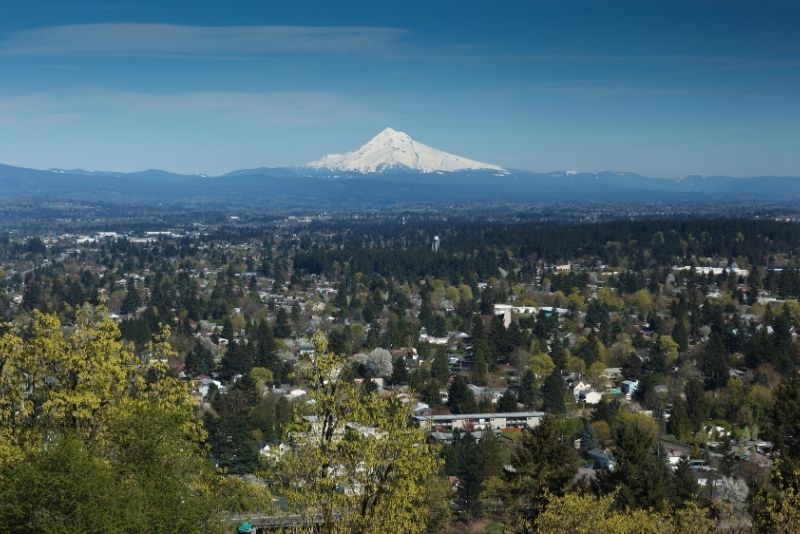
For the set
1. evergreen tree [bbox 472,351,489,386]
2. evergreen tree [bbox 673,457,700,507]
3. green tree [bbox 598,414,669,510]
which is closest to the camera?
green tree [bbox 598,414,669,510]

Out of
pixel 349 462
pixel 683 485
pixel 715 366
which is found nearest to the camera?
pixel 349 462

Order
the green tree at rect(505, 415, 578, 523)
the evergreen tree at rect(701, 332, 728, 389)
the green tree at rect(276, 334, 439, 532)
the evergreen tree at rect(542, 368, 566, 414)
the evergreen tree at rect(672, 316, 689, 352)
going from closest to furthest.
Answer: the green tree at rect(276, 334, 439, 532), the green tree at rect(505, 415, 578, 523), the evergreen tree at rect(542, 368, 566, 414), the evergreen tree at rect(701, 332, 728, 389), the evergreen tree at rect(672, 316, 689, 352)

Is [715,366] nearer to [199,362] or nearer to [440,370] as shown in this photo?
[440,370]

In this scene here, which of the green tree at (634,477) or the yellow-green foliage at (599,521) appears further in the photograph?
the green tree at (634,477)

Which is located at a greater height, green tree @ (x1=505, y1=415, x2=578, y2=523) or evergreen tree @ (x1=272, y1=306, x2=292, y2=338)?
green tree @ (x1=505, y1=415, x2=578, y2=523)

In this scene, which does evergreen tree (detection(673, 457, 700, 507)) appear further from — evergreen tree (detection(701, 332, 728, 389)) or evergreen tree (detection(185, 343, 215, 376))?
evergreen tree (detection(185, 343, 215, 376))

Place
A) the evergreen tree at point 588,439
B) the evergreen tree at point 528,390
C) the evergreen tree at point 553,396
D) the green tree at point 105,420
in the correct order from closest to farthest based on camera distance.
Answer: the green tree at point 105,420, the evergreen tree at point 588,439, the evergreen tree at point 553,396, the evergreen tree at point 528,390

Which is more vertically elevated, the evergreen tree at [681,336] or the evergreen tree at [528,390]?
the evergreen tree at [681,336]

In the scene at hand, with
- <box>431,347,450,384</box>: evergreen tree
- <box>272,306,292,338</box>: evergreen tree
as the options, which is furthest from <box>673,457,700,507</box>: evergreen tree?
<box>272,306,292,338</box>: evergreen tree

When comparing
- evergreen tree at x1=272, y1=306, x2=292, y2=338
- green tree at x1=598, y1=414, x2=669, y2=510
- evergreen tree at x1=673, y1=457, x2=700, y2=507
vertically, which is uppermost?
green tree at x1=598, y1=414, x2=669, y2=510

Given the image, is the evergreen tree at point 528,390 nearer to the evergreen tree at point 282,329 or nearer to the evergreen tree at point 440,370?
the evergreen tree at point 440,370

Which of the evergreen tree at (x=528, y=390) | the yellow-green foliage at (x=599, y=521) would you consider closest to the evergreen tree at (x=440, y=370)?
the evergreen tree at (x=528, y=390)

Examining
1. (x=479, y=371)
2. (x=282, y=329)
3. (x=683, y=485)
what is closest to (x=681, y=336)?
(x=479, y=371)
